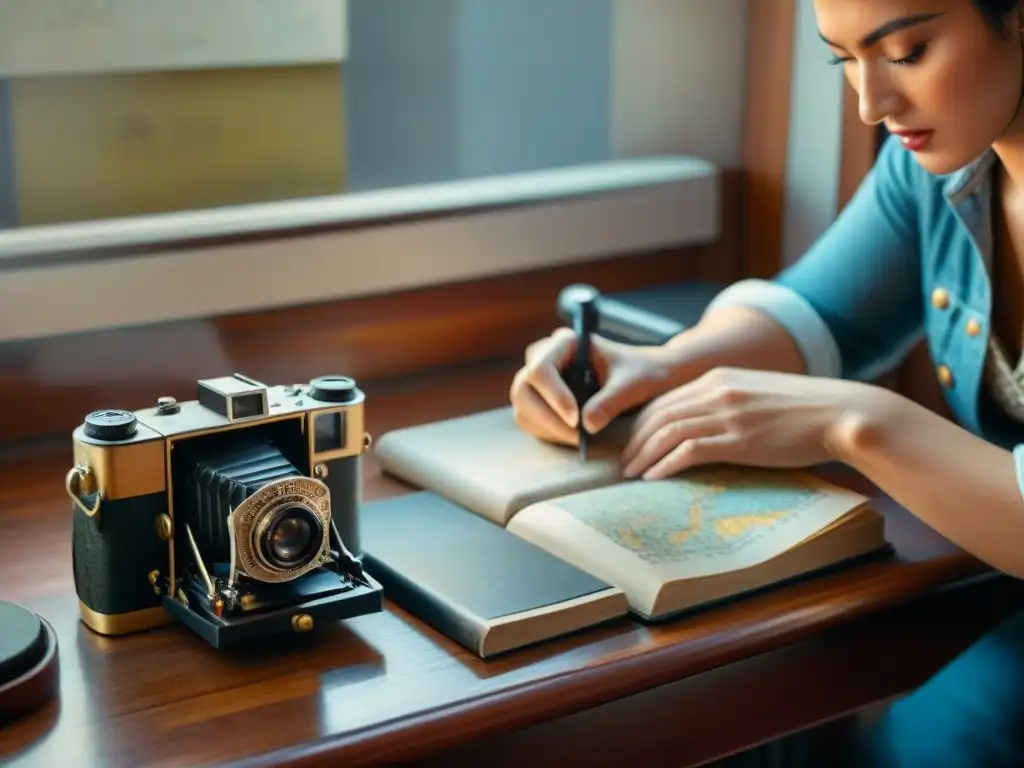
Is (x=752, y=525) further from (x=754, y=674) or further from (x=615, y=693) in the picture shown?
(x=615, y=693)

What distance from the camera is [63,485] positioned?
126 centimetres

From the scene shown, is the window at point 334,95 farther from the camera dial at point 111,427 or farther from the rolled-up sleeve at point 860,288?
the camera dial at point 111,427

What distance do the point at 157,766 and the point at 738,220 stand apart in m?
1.18

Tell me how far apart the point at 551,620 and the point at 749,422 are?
0.29 meters

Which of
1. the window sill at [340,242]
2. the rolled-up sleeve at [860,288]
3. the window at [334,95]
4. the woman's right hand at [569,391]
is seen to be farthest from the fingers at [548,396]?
the window at [334,95]

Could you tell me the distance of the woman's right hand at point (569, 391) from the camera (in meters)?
1.22

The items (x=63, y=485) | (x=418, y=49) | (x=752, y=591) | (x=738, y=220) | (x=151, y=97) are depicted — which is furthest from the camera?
(x=738, y=220)

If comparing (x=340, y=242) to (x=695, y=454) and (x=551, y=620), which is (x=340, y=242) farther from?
(x=551, y=620)

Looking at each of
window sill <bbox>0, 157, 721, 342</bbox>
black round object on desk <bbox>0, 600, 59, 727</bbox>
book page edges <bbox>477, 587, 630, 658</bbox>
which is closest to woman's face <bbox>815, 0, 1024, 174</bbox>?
book page edges <bbox>477, 587, 630, 658</bbox>

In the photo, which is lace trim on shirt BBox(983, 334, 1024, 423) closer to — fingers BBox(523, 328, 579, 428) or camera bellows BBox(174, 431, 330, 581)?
fingers BBox(523, 328, 579, 428)

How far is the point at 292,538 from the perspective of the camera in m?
0.92

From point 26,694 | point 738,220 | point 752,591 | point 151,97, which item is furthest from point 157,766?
point 738,220

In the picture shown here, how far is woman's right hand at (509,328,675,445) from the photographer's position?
1216mm

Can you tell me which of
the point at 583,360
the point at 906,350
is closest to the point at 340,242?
the point at 583,360
